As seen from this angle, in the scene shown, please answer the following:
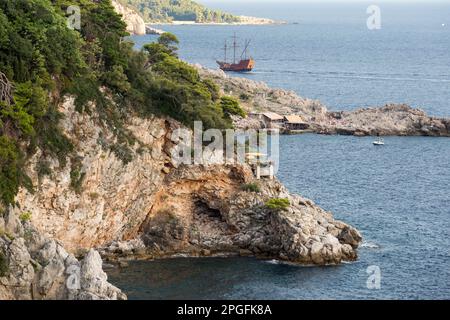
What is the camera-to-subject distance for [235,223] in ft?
214

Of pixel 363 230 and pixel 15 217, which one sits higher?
pixel 15 217

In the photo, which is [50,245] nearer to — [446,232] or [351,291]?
[351,291]

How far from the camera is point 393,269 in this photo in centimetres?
6169

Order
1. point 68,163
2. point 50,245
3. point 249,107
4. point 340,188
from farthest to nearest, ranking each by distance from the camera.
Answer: point 249,107
point 340,188
point 68,163
point 50,245

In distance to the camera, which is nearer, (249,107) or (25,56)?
(25,56)

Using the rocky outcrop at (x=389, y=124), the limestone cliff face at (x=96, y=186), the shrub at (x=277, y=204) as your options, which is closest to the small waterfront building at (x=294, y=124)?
the rocky outcrop at (x=389, y=124)

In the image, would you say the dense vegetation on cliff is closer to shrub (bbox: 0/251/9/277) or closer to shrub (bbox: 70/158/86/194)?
shrub (bbox: 70/158/86/194)

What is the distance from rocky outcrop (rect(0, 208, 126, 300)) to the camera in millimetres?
49000

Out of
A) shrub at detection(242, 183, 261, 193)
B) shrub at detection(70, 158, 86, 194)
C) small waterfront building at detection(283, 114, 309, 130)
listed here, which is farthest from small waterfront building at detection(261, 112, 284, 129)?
shrub at detection(70, 158, 86, 194)

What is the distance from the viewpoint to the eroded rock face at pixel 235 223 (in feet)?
206

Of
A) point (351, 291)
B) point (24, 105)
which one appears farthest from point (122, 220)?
point (351, 291)

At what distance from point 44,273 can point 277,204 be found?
19814 mm

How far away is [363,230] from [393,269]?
859 centimetres

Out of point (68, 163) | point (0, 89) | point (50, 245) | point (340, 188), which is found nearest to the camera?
point (50, 245)
